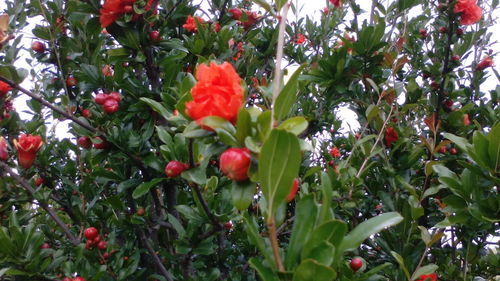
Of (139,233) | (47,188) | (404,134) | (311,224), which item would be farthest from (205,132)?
(47,188)

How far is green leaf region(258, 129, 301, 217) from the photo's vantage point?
2.16ft

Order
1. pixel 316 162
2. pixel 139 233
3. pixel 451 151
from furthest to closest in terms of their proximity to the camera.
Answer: pixel 316 162
pixel 451 151
pixel 139 233

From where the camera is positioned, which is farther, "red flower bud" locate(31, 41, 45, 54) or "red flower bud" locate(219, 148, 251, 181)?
"red flower bud" locate(31, 41, 45, 54)

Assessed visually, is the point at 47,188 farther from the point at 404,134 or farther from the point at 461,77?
the point at 461,77

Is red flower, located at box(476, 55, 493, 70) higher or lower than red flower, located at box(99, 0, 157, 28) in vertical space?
higher

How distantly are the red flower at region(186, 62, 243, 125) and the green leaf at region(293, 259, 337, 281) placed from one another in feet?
0.90

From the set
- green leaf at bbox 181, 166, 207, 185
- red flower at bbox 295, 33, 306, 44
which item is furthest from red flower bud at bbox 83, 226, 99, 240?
red flower at bbox 295, 33, 306, 44

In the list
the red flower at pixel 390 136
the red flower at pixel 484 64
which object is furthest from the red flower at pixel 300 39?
the red flower at pixel 390 136

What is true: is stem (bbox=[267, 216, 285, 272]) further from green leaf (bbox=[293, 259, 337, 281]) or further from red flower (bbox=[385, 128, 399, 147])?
red flower (bbox=[385, 128, 399, 147])

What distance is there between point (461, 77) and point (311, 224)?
7.44ft

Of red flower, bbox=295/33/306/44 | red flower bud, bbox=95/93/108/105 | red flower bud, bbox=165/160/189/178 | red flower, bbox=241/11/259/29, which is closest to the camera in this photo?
red flower bud, bbox=165/160/189/178

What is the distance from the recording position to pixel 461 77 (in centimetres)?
265

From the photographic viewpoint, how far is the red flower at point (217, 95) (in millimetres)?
783

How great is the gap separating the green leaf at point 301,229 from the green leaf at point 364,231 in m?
0.06
